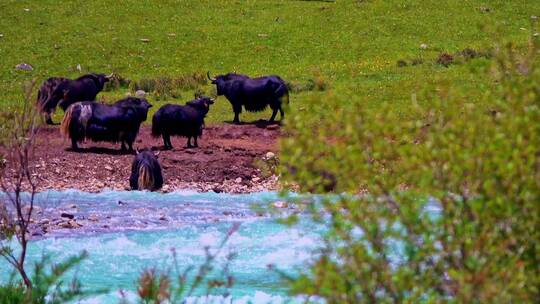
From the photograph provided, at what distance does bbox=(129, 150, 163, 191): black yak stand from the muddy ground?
0.42 metres

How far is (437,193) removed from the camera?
6.33m

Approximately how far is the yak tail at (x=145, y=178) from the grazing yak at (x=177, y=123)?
3.46m

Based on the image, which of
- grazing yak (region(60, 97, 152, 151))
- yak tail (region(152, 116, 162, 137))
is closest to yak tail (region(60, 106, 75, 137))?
grazing yak (region(60, 97, 152, 151))

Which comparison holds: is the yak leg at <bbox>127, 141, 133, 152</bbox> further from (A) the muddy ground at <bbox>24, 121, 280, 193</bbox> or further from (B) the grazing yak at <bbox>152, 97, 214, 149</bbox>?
(B) the grazing yak at <bbox>152, 97, 214, 149</bbox>

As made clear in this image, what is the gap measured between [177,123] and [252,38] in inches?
483

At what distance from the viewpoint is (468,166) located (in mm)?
6188

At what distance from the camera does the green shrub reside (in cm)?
614

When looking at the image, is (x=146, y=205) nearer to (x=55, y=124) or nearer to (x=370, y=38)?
(x=55, y=124)

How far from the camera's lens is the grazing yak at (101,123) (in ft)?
75.1

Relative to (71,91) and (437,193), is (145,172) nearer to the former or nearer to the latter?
(71,91)

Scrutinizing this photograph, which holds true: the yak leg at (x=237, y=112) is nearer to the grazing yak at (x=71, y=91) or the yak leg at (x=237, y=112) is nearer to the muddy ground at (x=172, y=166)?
the muddy ground at (x=172, y=166)

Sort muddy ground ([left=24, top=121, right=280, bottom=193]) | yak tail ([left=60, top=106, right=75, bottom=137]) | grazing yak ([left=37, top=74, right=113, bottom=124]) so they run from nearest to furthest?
1. muddy ground ([left=24, top=121, right=280, bottom=193])
2. yak tail ([left=60, top=106, right=75, bottom=137])
3. grazing yak ([left=37, top=74, right=113, bottom=124])

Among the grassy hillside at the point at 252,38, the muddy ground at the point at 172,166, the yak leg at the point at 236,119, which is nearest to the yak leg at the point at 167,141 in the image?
the muddy ground at the point at 172,166

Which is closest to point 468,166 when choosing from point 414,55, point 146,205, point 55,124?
point 146,205
